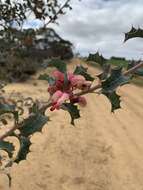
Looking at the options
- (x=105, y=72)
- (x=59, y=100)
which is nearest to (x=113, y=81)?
(x=105, y=72)

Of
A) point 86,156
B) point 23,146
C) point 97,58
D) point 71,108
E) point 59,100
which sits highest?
point 86,156

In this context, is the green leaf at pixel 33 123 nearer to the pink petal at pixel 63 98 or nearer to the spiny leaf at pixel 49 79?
the spiny leaf at pixel 49 79

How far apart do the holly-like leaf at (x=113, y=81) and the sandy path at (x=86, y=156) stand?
471 centimetres

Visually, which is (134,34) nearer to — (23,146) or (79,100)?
(79,100)

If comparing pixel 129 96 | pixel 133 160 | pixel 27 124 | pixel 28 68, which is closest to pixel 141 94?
pixel 129 96

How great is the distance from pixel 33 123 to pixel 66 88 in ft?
1.31

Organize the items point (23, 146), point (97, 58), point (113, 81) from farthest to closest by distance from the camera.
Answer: point (23, 146) < point (97, 58) < point (113, 81)

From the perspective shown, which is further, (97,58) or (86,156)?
(86,156)

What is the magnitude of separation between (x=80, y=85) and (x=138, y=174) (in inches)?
237

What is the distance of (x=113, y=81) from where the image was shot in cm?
207

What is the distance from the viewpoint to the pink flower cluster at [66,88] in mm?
1871

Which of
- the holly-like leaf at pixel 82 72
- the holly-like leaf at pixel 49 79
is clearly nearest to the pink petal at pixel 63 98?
the holly-like leaf at pixel 49 79

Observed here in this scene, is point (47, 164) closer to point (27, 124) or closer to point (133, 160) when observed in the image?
point (133, 160)

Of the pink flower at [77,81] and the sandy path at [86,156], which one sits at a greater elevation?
the sandy path at [86,156]
